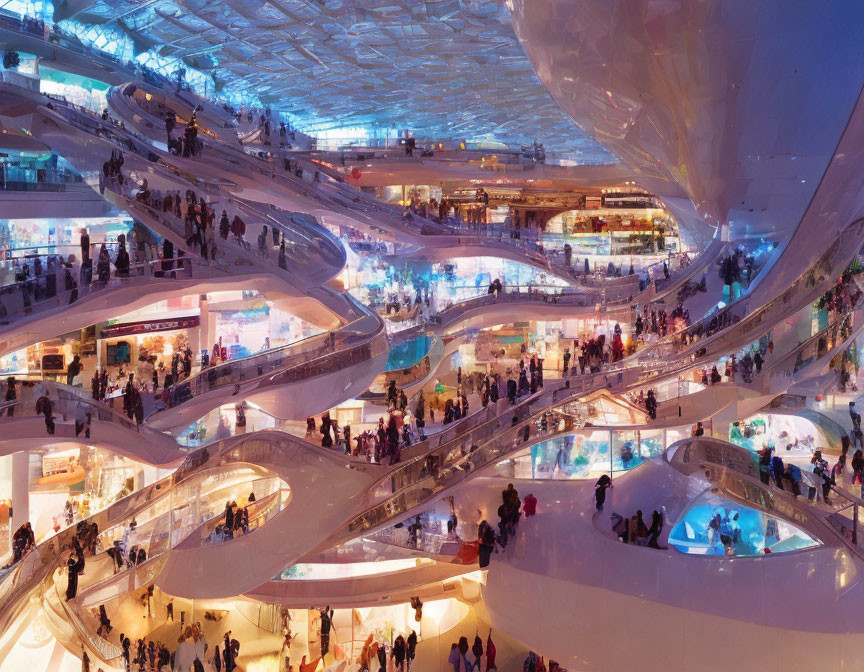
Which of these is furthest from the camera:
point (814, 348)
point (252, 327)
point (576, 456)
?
point (252, 327)

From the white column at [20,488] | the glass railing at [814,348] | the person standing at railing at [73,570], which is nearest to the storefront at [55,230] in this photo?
the white column at [20,488]

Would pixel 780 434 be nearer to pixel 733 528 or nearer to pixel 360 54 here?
pixel 733 528

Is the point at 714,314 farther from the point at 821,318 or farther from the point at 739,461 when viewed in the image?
the point at 739,461

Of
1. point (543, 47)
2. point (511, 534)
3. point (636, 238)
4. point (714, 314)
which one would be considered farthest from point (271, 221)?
point (636, 238)

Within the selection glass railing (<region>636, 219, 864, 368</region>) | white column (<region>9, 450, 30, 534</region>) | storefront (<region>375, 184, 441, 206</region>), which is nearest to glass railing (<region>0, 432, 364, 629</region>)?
white column (<region>9, 450, 30, 534</region>)

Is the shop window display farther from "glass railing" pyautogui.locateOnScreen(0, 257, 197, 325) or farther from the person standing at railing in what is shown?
"glass railing" pyautogui.locateOnScreen(0, 257, 197, 325)

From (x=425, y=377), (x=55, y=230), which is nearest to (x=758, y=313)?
(x=425, y=377)
